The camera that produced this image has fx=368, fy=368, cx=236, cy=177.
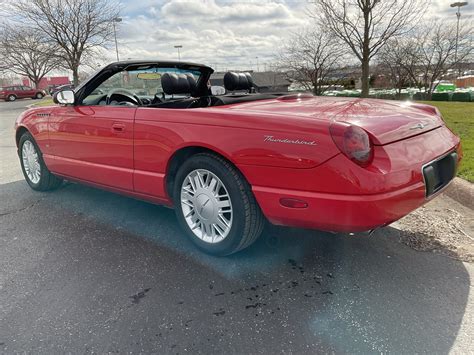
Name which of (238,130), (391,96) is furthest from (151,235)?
(391,96)

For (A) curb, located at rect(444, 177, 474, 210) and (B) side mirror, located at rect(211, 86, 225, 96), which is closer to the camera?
(A) curb, located at rect(444, 177, 474, 210)

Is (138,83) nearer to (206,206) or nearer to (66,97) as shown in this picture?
(66,97)

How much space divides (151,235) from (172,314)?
1.22 m

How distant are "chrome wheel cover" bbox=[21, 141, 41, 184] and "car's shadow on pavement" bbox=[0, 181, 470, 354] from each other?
4.20ft

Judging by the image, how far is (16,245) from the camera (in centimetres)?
322

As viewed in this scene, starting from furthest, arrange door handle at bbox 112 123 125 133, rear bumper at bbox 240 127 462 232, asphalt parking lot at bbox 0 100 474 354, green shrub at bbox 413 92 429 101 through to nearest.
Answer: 1. green shrub at bbox 413 92 429 101
2. door handle at bbox 112 123 125 133
3. rear bumper at bbox 240 127 462 232
4. asphalt parking lot at bbox 0 100 474 354

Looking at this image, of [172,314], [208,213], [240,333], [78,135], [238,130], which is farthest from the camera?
[78,135]

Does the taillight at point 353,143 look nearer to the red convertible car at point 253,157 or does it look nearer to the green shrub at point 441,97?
the red convertible car at point 253,157

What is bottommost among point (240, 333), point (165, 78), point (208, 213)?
point (240, 333)

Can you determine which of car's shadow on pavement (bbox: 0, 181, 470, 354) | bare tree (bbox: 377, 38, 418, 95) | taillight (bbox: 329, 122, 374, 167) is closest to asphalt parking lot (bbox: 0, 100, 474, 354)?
car's shadow on pavement (bbox: 0, 181, 470, 354)

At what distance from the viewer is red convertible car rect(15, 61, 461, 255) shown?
2.16 meters

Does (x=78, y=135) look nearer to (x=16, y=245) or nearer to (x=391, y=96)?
(x=16, y=245)

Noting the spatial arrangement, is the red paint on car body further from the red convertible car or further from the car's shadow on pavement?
the car's shadow on pavement

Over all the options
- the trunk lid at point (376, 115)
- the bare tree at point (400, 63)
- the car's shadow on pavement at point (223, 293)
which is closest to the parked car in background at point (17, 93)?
the bare tree at point (400, 63)
